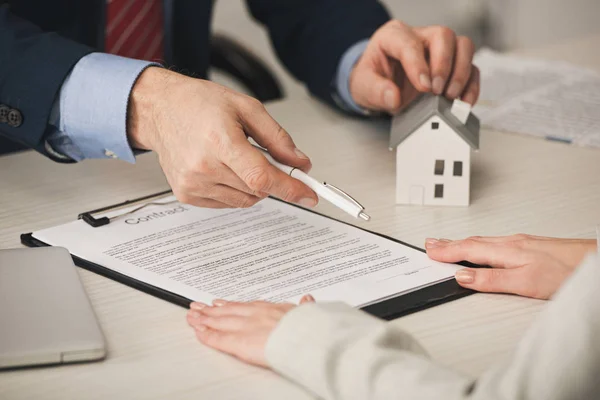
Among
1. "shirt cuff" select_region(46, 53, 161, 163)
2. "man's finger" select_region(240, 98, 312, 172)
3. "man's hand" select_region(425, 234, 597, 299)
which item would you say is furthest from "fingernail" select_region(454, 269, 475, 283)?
"shirt cuff" select_region(46, 53, 161, 163)

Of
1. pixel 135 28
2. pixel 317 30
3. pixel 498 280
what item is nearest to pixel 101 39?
pixel 135 28

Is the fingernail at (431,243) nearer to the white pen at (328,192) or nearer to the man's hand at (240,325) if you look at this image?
the white pen at (328,192)

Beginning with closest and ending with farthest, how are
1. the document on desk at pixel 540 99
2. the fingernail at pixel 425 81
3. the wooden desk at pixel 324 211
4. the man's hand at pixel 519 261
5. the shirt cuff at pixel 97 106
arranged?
1. the wooden desk at pixel 324 211
2. the man's hand at pixel 519 261
3. the shirt cuff at pixel 97 106
4. the fingernail at pixel 425 81
5. the document on desk at pixel 540 99

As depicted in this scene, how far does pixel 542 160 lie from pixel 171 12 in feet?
2.58

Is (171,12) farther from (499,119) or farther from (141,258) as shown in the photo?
(141,258)

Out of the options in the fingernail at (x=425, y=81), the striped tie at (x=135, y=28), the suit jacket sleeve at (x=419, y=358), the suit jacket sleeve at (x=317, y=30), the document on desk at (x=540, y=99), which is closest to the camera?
the suit jacket sleeve at (x=419, y=358)

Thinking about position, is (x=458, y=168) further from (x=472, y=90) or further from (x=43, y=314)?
(x=43, y=314)

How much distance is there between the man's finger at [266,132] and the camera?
966 mm

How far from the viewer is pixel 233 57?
185 cm

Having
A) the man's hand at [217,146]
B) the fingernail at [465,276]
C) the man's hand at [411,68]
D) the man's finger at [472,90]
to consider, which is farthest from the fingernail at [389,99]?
the fingernail at [465,276]

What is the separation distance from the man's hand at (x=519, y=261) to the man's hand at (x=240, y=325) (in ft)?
0.65

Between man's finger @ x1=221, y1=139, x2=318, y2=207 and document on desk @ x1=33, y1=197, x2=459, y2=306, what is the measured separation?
0.26 ft

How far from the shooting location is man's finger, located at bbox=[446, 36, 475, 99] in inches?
49.3

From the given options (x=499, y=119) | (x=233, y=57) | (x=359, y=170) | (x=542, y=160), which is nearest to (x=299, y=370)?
(x=359, y=170)
